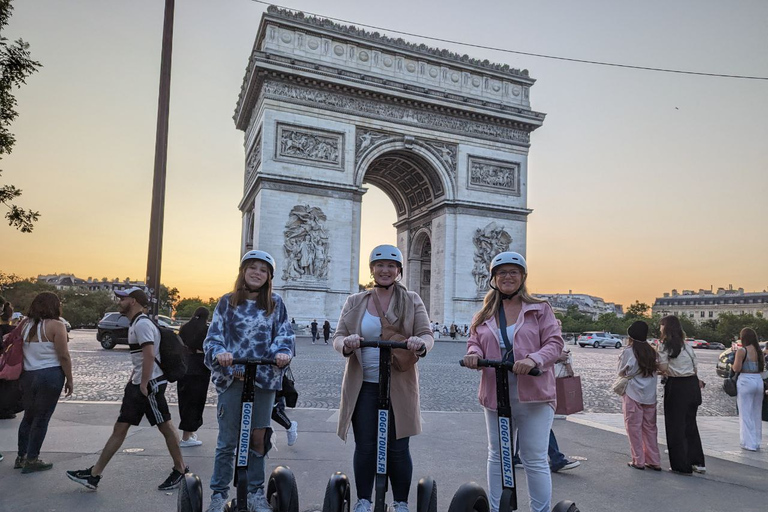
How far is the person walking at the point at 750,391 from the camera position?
686cm

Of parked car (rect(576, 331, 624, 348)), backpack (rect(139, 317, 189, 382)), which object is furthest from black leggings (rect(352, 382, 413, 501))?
parked car (rect(576, 331, 624, 348))

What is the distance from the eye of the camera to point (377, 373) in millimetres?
3541

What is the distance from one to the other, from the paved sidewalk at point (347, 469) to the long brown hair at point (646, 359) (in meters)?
0.96

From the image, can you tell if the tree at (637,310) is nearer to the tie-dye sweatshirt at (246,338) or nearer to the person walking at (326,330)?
the person walking at (326,330)

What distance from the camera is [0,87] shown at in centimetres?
850

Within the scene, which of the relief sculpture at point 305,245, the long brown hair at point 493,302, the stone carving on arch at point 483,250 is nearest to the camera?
the long brown hair at point 493,302

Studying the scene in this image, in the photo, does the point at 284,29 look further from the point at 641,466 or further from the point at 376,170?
the point at 641,466

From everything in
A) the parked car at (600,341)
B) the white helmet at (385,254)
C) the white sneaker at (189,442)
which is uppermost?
the white helmet at (385,254)

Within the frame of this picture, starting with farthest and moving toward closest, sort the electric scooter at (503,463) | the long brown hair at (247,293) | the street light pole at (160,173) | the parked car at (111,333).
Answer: the parked car at (111,333)
the street light pole at (160,173)
the long brown hair at (247,293)
the electric scooter at (503,463)

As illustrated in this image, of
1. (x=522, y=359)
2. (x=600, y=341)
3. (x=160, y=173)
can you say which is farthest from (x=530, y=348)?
(x=600, y=341)

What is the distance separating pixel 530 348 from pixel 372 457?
1.16m

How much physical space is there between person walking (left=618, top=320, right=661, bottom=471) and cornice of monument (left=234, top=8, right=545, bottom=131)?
82.1ft

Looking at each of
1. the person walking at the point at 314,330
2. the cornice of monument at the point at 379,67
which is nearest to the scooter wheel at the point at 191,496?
the person walking at the point at 314,330

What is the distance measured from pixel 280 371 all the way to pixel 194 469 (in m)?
2.00
